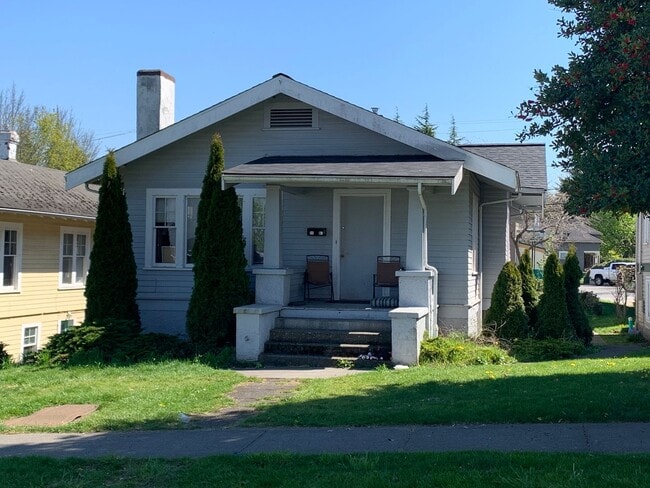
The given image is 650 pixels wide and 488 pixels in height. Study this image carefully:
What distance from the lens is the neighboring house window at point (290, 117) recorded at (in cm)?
1540

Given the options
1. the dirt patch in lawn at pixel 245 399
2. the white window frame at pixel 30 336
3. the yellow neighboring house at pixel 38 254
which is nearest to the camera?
the dirt patch in lawn at pixel 245 399

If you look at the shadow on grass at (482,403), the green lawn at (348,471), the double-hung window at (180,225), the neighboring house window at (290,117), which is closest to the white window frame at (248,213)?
the double-hung window at (180,225)

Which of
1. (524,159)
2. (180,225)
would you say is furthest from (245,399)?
(524,159)

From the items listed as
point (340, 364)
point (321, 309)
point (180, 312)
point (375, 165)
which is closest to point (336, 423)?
point (340, 364)

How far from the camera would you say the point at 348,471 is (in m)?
5.99

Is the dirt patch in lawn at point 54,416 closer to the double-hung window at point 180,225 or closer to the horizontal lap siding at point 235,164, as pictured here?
the horizontal lap siding at point 235,164

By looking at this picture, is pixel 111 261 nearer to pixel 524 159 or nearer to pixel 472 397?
pixel 472 397

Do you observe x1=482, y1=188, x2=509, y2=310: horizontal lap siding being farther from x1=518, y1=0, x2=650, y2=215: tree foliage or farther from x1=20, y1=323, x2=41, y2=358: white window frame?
x1=20, y1=323, x2=41, y2=358: white window frame

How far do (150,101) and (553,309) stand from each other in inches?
401

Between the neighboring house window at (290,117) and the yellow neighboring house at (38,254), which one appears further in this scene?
the yellow neighboring house at (38,254)

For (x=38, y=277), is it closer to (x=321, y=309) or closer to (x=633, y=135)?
(x=321, y=309)

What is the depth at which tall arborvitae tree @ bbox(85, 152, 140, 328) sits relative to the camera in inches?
543

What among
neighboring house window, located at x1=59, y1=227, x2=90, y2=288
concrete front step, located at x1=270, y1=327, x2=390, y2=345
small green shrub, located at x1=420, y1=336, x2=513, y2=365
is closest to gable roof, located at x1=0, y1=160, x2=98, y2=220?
neighboring house window, located at x1=59, y1=227, x2=90, y2=288

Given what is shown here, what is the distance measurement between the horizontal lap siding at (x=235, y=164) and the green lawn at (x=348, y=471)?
862cm
